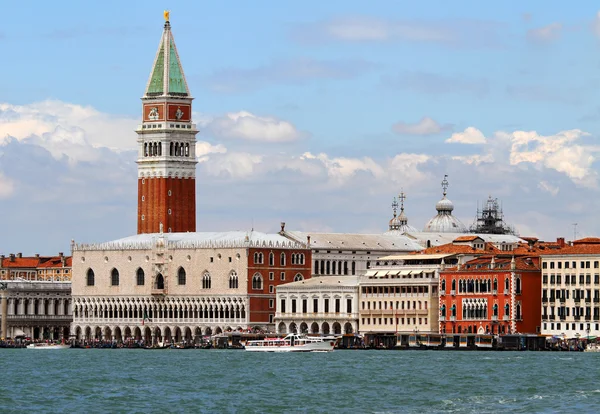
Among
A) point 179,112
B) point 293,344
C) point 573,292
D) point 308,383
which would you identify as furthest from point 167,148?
point 308,383

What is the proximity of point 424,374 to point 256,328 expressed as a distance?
64658 millimetres

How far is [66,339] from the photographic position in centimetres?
19725

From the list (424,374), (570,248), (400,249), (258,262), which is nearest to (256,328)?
(258,262)

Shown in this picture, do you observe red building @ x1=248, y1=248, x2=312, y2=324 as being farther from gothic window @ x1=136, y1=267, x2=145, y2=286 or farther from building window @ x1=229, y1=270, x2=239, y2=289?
gothic window @ x1=136, y1=267, x2=145, y2=286

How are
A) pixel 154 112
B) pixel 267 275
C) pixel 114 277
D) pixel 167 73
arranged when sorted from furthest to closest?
1. pixel 154 112
2. pixel 167 73
3. pixel 114 277
4. pixel 267 275

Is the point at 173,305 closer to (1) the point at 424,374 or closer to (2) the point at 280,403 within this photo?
(1) the point at 424,374

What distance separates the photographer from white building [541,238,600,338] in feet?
510

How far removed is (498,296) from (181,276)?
37043 millimetres

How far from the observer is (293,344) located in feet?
524

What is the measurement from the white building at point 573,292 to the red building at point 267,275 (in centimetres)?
3160

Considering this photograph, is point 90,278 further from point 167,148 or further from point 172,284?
point 167,148

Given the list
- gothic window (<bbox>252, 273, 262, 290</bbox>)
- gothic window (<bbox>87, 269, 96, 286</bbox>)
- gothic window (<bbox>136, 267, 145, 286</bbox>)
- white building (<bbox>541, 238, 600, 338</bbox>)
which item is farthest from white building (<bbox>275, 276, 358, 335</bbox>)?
gothic window (<bbox>87, 269, 96, 286</bbox>)

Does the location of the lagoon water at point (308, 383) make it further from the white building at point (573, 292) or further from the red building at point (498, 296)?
the red building at point (498, 296)

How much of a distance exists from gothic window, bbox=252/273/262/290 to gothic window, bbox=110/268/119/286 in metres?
16.1
